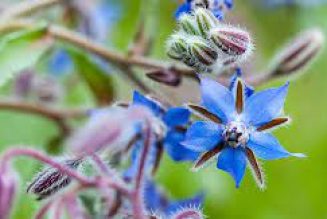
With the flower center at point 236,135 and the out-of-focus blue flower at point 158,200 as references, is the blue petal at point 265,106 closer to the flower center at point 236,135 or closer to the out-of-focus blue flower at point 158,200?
the flower center at point 236,135

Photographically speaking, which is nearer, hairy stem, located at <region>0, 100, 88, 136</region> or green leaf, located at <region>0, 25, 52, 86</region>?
green leaf, located at <region>0, 25, 52, 86</region>

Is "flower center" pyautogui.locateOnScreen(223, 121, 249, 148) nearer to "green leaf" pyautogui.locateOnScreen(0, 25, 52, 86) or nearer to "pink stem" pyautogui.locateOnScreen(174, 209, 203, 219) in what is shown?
"pink stem" pyautogui.locateOnScreen(174, 209, 203, 219)

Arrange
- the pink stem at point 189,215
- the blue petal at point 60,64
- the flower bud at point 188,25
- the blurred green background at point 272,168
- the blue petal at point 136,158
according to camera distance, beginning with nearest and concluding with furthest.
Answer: the pink stem at point 189,215 < the flower bud at point 188,25 < the blue petal at point 136,158 < the blurred green background at point 272,168 < the blue petal at point 60,64

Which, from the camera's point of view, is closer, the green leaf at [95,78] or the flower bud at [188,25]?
the flower bud at [188,25]

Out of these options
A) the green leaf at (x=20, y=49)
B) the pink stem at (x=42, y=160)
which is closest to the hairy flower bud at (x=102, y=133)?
the pink stem at (x=42, y=160)

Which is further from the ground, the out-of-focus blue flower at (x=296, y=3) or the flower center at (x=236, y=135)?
the out-of-focus blue flower at (x=296, y=3)

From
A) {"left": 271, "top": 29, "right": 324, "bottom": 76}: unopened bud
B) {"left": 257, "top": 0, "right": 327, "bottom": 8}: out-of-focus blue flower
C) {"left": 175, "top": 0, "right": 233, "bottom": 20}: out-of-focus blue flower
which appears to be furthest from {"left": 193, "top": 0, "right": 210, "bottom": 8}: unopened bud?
{"left": 257, "top": 0, "right": 327, "bottom": 8}: out-of-focus blue flower

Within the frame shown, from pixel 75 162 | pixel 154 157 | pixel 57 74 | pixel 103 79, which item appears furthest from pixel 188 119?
pixel 57 74

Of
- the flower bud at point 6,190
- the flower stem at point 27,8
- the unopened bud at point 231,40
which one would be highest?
the flower stem at point 27,8
